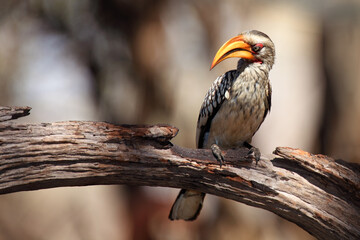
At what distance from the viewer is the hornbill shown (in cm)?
311

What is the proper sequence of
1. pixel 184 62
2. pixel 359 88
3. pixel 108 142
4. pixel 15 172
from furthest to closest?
pixel 184 62 → pixel 359 88 → pixel 108 142 → pixel 15 172

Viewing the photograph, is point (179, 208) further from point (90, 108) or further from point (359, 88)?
point (359, 88)

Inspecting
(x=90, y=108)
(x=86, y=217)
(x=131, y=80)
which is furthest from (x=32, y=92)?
(x=86, y=217)

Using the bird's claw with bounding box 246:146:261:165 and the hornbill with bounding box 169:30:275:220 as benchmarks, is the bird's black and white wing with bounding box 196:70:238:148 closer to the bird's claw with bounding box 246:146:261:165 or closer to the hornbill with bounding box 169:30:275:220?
the hornbill with bounding box 169:30:275:220

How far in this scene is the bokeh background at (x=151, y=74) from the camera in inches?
233

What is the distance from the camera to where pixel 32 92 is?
6.20 metres

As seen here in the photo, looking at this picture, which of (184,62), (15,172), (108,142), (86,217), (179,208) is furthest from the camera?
(86,217)

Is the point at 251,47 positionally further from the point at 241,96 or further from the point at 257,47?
the point at 241,96

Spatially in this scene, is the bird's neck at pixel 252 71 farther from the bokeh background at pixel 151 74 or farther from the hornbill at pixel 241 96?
the bokeh background at pixel 151 74

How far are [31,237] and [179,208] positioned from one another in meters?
4.06

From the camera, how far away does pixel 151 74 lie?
595 cm

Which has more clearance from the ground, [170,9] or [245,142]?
[170,9]

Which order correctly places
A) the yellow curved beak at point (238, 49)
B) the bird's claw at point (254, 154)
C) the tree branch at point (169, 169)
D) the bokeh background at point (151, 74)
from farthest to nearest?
the bokeh background at point (151, 74) → the yellow curved beak at point (238, 49) → the bird's claw at point (254, 154) → the tree branch at point (169, 169)

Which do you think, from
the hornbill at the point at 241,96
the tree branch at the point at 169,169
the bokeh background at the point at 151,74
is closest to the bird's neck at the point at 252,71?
the hornbill at the point at 241,96
